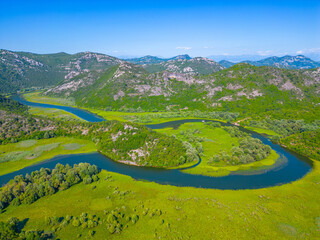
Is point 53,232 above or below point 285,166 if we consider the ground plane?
above

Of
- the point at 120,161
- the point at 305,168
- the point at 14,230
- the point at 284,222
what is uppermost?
the point at 14,230

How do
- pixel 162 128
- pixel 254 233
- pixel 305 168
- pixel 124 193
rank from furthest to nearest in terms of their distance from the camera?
1. pixel 162 128
2. pixel 305 168
3. pixel 124 193
4. pixel 254 233

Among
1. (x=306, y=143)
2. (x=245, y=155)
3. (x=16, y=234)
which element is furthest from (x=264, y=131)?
(x=16, y=234)

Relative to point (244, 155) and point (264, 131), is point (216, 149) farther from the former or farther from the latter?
point (264, 131)

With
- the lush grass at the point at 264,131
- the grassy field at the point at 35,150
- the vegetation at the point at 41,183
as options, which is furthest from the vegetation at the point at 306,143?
the grassy field at the point at 35,150

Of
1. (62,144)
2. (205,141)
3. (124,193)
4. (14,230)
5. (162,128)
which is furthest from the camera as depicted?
(162,128)

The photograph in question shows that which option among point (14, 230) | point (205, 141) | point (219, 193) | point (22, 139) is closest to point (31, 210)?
point (14, 230)

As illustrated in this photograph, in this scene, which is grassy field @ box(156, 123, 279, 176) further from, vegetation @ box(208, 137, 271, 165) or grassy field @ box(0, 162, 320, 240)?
grassy field @ box(0, 162, 320, 240)

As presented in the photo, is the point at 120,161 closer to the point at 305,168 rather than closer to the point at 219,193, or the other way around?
the point at 219,193

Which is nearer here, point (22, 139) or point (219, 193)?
point (219, 193)

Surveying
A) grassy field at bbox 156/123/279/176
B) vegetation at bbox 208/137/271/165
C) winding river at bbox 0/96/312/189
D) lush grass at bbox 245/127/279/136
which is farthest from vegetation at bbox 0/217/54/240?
lush grass at bbox 245/127/279/136
